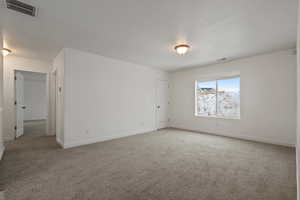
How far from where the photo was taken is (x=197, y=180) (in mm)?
2078

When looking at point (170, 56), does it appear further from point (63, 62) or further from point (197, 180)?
point (197, 180)

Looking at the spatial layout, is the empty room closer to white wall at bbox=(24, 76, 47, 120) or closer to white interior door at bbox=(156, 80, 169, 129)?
white interior door at bbox=(156, 80, 169, 129)

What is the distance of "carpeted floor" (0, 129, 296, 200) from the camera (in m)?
1.76

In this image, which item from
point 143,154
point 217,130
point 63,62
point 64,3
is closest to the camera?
point 64,3

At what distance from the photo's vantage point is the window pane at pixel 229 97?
15.4 ft

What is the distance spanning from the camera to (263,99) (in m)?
4.08

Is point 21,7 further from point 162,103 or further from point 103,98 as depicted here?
point 162,103

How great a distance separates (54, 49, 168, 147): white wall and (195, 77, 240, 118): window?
6.94ft

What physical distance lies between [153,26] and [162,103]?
159 inches

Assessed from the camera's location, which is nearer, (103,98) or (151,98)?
(103,98)

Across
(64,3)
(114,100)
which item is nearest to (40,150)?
(114,100)

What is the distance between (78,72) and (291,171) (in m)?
5.12

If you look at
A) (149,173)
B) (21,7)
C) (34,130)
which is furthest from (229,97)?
(34,130)

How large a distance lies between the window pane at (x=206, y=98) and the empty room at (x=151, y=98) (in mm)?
41
